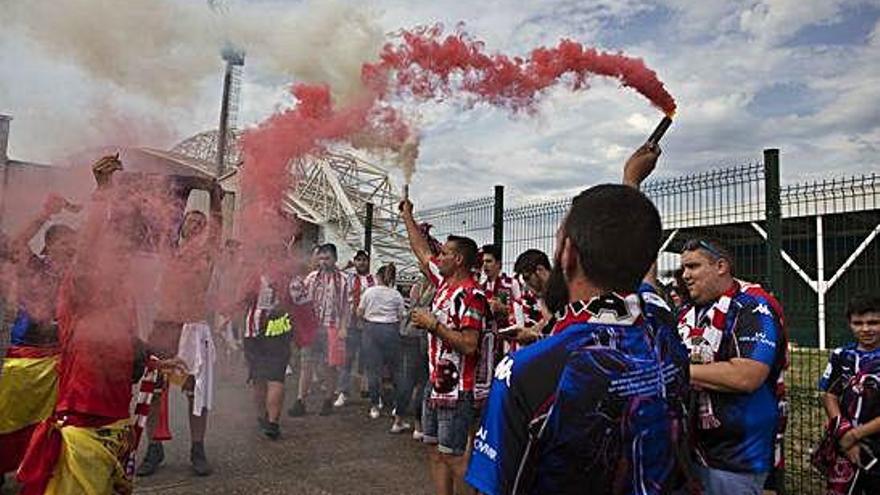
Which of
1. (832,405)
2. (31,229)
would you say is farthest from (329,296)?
(832,405)

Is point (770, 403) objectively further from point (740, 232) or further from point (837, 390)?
point (740, 232)

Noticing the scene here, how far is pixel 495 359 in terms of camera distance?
210 inches

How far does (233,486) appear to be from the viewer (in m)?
5.94

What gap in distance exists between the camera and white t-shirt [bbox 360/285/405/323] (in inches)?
363

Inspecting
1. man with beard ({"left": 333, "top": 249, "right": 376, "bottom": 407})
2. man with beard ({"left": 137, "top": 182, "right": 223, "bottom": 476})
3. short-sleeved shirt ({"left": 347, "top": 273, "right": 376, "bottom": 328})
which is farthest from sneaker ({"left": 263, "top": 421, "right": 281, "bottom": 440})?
short-sleeved shirt ({"left": 347, "top": 273, "right": 376, "bottom": 328})

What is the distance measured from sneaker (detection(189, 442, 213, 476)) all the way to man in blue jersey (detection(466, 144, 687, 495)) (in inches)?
200

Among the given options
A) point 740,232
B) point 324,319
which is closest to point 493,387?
point 740,232

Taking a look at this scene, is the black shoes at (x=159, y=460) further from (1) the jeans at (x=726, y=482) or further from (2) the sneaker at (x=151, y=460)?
(1) the jeans at (x=726, y=482)

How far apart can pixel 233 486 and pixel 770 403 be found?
175 inches

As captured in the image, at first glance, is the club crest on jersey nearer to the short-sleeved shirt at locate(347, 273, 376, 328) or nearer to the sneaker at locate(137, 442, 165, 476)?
the sneaker at locate(137, 442, 165, 476)

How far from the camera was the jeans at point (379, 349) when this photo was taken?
9.24 m

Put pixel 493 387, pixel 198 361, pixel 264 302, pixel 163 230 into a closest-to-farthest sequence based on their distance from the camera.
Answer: pixel 493 387 → pixel 163 230 → pixel 198 361 → pixel 264 302

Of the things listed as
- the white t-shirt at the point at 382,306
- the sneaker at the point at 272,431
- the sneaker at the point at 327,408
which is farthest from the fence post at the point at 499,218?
the sneaker at the point at 272,431

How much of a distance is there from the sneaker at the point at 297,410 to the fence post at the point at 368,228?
325cm
